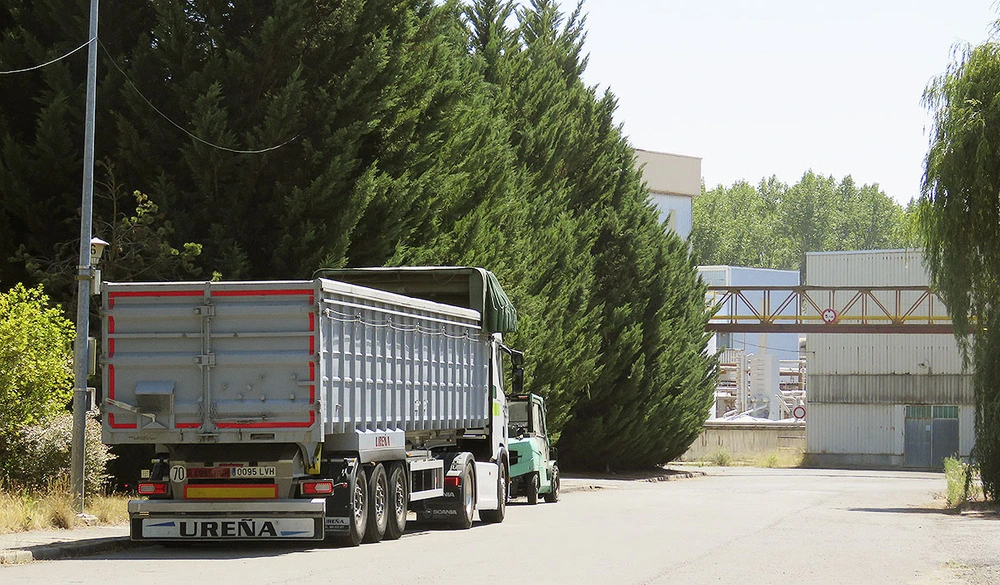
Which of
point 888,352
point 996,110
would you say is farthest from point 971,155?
point 888,352

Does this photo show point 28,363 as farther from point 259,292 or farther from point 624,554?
point 624,554

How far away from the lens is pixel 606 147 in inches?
1870

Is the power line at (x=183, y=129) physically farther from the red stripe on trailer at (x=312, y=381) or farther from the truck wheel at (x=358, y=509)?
the red stripe on trailer at (x=312, y=381)

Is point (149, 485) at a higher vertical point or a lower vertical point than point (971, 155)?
lower

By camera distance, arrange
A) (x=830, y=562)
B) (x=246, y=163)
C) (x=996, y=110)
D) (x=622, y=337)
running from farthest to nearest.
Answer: (x=622, y=337), (x=996, y=110), (x=246, y=163), (x=830, y=562)

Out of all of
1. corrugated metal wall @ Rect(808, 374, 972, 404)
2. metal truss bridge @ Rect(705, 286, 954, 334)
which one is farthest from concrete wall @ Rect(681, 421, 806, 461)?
metal truss bridge @ Rect(705, 286, 954, 334)

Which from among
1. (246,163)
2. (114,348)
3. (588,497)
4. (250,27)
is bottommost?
(588,497)

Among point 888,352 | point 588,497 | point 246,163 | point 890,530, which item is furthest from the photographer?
point 888,352

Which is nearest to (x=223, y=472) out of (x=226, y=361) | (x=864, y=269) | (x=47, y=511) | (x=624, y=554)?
(x=226, y=361)

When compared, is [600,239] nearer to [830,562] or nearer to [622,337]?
[622,337]

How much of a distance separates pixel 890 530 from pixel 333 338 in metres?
10.3

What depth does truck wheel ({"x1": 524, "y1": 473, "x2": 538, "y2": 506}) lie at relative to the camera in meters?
30.6

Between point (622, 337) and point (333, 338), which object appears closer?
point (333, 338)

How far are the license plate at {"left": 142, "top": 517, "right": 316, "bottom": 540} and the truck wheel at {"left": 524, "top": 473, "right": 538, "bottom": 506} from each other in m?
14.3
